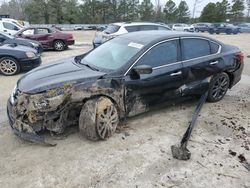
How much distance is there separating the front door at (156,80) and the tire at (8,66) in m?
5.34

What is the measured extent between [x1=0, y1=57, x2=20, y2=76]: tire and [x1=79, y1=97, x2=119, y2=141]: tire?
17.1 ft

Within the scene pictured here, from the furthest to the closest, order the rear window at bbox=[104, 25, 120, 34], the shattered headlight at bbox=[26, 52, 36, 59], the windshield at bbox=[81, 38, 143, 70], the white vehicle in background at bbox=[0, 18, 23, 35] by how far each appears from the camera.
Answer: the white vehicle in background at bbox=[0, 18, 23, 35] → the rear window at bbox=[104, 25, 120, 34] → the shattered headlight at bbox=[26, 52, 36, 59] → the windshield at bbox=[81, 38, 143, 70]

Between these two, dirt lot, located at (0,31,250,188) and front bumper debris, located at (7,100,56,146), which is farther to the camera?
front bumper debris, located at (7,100,56,146)

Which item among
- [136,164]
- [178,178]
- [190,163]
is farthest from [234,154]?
[136,164]

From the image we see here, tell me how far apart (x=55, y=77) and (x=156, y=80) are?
160 centimetres

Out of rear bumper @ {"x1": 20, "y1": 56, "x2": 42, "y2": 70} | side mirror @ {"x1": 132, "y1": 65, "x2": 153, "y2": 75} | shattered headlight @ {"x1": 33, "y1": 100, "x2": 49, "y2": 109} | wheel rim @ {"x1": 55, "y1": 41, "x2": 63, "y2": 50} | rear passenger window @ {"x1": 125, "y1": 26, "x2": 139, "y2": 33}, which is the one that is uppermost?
side mirror @ {"x1": 132, "y1": 65, "x2": 153, "y2": 75}

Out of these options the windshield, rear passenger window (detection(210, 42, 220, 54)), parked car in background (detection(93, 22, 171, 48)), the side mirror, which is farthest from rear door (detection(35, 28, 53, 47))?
the side mirror

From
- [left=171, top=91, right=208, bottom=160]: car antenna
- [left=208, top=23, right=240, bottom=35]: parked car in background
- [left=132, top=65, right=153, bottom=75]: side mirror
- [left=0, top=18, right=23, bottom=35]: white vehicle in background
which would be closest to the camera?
[left=171, top=91, right=208, bottom=160]: car antenna

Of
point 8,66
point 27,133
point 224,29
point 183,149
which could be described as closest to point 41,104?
point 27,133

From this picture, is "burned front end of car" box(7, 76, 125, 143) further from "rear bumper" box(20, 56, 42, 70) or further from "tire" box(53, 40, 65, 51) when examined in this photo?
"tire" box(53, 40, 65, 51)

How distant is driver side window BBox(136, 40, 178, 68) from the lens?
14.5 ft

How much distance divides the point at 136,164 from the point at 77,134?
3.83 ft

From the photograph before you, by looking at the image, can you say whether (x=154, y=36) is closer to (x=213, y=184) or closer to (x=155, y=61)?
(x=155, y=61)

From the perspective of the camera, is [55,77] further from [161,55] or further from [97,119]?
[161,55]
